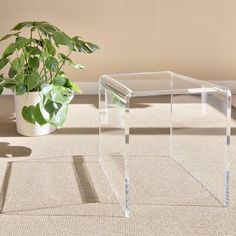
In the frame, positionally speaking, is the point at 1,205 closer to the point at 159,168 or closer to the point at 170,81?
the point at 159,168

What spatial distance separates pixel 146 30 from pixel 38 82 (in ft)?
5.95

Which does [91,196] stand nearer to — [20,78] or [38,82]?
[38,82]

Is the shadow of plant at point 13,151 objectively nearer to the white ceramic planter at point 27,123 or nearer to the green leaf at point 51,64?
the white ceramic planter at point 27,123

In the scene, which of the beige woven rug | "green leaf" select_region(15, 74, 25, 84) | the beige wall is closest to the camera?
the beige woven rug

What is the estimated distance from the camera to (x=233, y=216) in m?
1.46

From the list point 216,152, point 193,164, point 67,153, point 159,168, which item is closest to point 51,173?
point 67,153

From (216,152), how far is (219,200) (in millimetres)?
457

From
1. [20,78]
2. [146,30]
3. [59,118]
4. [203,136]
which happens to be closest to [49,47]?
[20,78]

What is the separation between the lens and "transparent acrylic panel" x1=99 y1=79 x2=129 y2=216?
1.59 metres

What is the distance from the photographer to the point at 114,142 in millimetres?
1778

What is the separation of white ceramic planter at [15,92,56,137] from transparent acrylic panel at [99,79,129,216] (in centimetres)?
58

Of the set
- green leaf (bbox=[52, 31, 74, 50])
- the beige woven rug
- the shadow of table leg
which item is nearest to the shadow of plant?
the beige woven rug

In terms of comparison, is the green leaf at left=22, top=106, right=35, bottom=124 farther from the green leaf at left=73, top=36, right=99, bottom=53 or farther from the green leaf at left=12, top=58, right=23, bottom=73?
the green leaf at left=73, top=36, right=99, bottom=53

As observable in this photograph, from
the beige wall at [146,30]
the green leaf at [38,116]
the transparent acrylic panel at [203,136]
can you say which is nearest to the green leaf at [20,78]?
the green leaf at [38,116]
